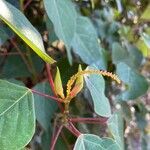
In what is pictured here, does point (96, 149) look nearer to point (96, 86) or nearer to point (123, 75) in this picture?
point (96, 86)

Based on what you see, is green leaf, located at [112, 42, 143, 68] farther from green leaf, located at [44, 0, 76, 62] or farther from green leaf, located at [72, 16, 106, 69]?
green leaf, located at [44, 0, 76, 62]

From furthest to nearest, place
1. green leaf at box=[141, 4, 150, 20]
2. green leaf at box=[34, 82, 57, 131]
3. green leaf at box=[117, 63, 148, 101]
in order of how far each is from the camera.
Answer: green leaf at box=[141, 4, 150, 20] → green leaf at box=[117, 63, 148, 101] → green leaf at box=[34, 82, 57, 131]

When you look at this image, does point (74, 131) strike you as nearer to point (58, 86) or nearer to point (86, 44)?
point (58, 86)

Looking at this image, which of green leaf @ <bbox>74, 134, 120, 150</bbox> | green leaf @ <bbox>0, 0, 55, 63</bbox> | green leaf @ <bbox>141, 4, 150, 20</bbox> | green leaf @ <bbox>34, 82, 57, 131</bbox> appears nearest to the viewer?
green leaf @ <bbox>0, 0, 55, 63</bbox>

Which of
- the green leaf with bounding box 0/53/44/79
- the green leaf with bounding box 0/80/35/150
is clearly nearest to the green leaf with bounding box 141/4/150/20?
the green leaf with bounding box 0/53/44/79

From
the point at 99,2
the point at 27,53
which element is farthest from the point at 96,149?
the point at 99,2

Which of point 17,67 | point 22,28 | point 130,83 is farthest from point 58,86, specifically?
point 130,83
